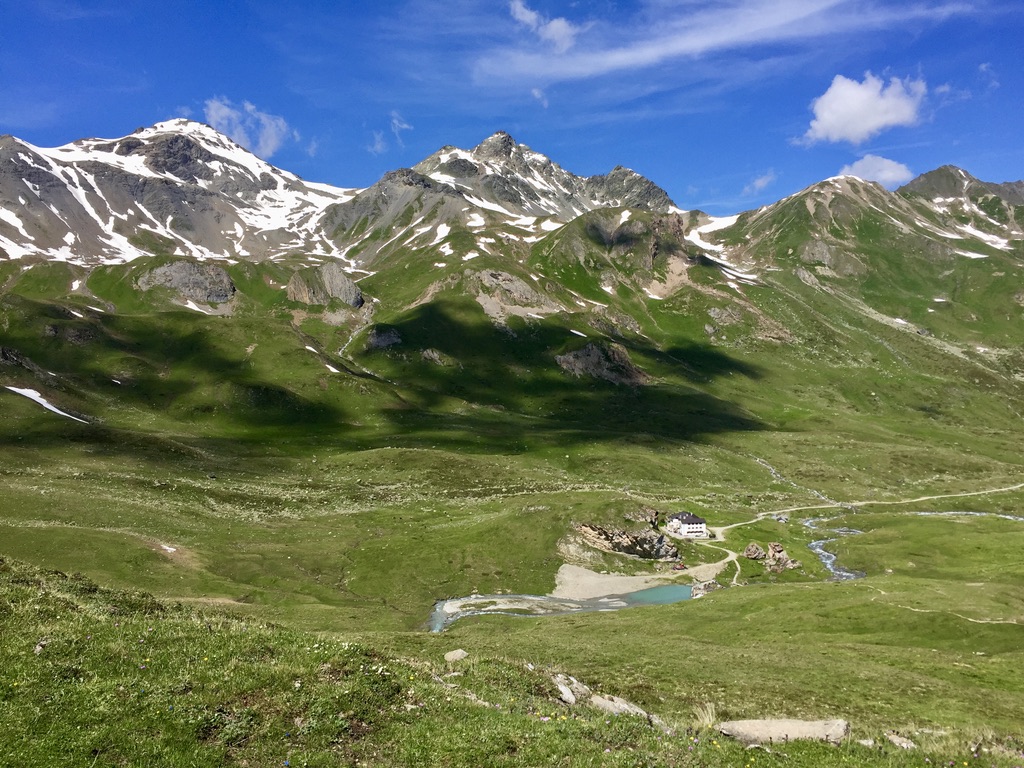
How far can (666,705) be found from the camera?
32.4 metres

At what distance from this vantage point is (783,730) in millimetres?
26453

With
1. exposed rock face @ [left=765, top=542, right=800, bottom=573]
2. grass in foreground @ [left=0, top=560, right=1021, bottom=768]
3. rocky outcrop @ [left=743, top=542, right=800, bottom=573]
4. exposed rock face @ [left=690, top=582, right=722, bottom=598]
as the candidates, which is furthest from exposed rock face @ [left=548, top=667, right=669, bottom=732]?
rocky outcrop @ [left=743, top=542, right=800, bottom=573]

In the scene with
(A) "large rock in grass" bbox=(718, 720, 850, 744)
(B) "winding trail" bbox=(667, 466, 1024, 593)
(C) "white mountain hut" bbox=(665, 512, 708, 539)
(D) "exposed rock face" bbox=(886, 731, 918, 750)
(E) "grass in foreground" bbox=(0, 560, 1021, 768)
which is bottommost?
(B) "winding trail" bbox=(667, 466, 1024, 593)

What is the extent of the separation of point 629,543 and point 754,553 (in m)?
20.8

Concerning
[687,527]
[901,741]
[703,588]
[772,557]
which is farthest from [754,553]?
[901,741]

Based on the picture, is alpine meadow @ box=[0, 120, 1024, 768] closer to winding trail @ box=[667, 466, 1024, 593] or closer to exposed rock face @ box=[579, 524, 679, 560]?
exposed rock face @ box=[579, 524, 679, 560]

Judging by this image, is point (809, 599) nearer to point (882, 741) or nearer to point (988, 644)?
point (988, 644)

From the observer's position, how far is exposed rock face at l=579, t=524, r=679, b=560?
316 feet

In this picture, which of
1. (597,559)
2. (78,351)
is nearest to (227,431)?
(78,351)

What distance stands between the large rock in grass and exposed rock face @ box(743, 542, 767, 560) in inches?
2965

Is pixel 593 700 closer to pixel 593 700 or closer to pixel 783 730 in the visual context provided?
pixel 593 700

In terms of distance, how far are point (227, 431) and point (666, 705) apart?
151m

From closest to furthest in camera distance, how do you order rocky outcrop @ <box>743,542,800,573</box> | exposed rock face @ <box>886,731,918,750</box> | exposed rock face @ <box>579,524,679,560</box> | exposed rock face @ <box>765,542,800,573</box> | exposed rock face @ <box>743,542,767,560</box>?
exposed rock face @ <box>886,731,918,750</box>, exposed rock face @ <box>765,542,800,573</box>, rocky outcrop @ <box>743,542,800,573</box>, exposed rock face @ <box>579,524,679,560</box>, exposed rock face @ <box>743,542,767,560</box>

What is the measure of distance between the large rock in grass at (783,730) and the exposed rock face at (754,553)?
75312mm
